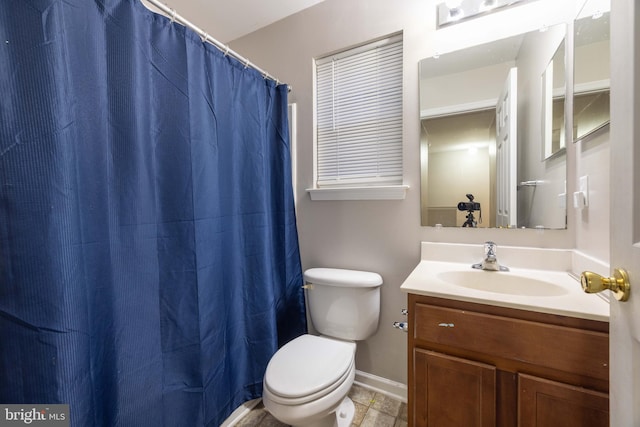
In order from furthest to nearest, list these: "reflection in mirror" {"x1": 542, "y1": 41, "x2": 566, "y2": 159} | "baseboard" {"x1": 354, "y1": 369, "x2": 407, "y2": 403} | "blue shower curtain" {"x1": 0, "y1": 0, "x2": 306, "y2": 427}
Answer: "baseboard" {"x1": 354, "y1": 369, "x2": 407, "y2": 403} → "reflection in mirror" {"x1": 542, "y1": 41, "x2": 566, "y2": 159} → "blue shower curtain" {"x1": 0, "y1": 0, "x2": 306, "y2": 427}

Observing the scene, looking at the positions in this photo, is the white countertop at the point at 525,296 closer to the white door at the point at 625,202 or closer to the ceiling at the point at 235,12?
the white door at the point at 625,202

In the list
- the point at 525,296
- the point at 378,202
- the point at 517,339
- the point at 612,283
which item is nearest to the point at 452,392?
the point at 517,339

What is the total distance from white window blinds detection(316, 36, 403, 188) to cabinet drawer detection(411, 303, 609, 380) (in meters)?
0.83

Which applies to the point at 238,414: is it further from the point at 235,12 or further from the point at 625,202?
the point at 235,12

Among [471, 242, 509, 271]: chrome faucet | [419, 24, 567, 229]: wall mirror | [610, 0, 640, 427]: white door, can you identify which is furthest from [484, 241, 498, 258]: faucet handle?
[610, 0, 640, 427]: white door

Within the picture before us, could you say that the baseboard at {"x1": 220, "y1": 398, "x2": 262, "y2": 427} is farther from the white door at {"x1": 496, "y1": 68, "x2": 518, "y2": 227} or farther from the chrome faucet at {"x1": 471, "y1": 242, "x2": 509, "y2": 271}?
the white door at {"x1": 496, "y1": 68, "x2": 518, "y2": 227}

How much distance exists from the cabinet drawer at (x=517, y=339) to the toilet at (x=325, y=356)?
17.0 inches

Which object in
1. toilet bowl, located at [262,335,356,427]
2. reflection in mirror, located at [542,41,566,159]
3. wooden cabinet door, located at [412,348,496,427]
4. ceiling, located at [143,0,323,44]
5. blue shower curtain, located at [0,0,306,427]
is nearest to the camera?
blue shower curtain, located at [0,0,306,427]

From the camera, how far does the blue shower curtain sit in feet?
2.26

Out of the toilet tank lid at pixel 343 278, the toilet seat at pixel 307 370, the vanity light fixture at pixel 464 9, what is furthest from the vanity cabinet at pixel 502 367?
the vanity light fixture at pixel 464 9

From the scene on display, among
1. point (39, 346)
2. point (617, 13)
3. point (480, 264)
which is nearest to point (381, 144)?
point (480, 264)

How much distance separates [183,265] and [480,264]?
135 centimetres

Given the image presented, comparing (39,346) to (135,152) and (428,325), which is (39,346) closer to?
(135,152)

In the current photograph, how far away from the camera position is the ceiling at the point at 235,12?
1643 mm
